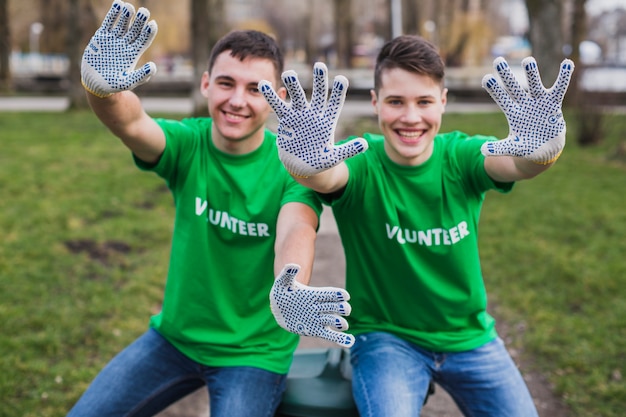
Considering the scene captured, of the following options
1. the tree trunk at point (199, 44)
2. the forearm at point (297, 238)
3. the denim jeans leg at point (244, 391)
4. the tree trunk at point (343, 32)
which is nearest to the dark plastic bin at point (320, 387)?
the denim jeans leg at point (244, 391)

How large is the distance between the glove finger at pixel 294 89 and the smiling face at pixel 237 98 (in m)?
0.62

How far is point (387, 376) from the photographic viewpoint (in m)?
2.34

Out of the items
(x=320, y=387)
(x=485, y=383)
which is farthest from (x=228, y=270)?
(x=485, y=383)

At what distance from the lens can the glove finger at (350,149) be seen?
1.96 m

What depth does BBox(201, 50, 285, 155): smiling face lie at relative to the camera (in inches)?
101

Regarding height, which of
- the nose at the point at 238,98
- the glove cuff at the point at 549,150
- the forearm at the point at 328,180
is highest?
the nose at the point at 238,98

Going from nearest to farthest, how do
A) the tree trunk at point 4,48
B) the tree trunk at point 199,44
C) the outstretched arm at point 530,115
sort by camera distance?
the outstretched arm at point 530,115 < the tree trunk at point 199,44 < the tree trunk at point 4,48

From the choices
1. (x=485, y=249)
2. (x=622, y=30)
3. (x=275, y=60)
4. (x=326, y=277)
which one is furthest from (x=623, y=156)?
(x=622, y=30)

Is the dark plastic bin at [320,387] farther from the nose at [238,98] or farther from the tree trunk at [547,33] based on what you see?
the tree trunk at [547,33]

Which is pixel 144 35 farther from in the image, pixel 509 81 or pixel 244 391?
pixel 244 391

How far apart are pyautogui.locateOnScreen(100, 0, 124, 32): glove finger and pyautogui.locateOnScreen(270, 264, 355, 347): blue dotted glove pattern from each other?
97 centimetres

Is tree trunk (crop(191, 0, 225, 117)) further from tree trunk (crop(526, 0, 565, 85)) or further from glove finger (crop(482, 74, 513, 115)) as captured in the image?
glove finger (crop(482, 74, 513, 115))

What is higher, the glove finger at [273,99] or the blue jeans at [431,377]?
the glove finger at [273,99]

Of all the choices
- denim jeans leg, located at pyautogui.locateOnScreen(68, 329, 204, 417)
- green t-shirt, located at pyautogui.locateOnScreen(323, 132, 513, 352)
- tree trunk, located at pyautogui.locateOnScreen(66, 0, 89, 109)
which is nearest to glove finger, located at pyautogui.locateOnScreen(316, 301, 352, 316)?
green t-shirt, located at pyautogui.locateOnScreen(323, 132, 513, 352)
